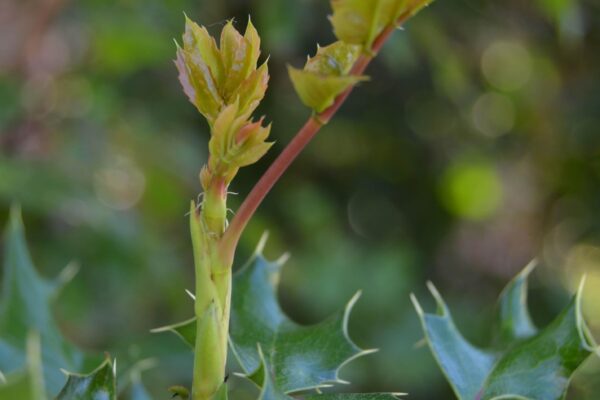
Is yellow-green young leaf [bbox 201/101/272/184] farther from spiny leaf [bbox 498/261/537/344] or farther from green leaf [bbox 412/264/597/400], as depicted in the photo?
spiny leaf [bbox 498/261/537/344]

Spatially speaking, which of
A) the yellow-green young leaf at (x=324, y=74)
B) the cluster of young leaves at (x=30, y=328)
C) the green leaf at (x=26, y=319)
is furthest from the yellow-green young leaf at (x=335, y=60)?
the green leaf at (x=26, y=319)

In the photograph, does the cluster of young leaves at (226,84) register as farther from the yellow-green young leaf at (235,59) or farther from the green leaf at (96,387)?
the green leaf at (96,387)

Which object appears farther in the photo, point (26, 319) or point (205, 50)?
point (26, 319)

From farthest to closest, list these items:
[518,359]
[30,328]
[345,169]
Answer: [345,169], [30,328], [518,359]

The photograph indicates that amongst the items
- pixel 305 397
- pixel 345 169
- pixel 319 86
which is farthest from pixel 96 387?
pixel 345 169

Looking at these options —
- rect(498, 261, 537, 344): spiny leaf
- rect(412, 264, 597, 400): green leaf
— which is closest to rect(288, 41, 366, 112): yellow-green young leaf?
rect(412, 264, 597, 400): green leaf

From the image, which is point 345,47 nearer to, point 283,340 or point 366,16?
point 366,16

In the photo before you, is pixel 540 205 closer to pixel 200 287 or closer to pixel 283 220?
pixel 283 220
